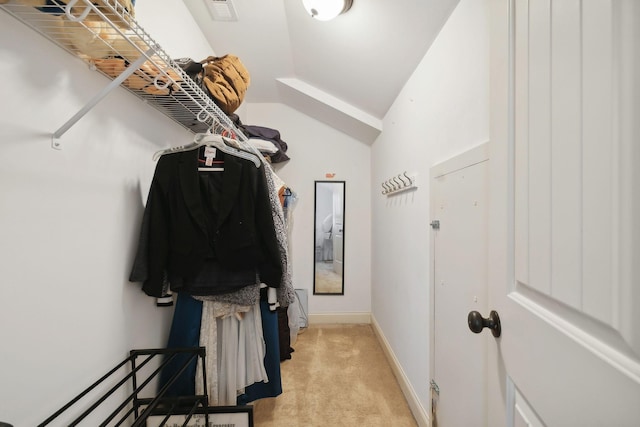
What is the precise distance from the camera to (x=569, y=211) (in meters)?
0.43

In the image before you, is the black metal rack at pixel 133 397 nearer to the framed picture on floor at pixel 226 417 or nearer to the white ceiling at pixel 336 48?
the framed picture on floor at pixel 226 417

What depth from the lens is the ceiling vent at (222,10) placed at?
5.33ft

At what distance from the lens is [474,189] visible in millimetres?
995

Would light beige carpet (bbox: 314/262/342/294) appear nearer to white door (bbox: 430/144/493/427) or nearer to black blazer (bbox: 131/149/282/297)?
white door (bbox: 430/144/493/427)

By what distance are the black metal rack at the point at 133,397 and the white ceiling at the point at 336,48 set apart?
1.95 meters

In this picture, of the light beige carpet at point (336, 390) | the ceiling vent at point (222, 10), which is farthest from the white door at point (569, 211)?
the ceiling vent at point (222, 10)

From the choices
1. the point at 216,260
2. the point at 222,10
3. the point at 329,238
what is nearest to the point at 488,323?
the point at 216,260

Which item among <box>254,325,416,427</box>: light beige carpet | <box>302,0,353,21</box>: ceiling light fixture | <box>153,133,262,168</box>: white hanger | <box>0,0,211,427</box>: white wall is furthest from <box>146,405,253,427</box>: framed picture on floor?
<box>302,0,353,21</box>: ceiling light fixture

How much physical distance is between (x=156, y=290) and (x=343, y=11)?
1781 mm

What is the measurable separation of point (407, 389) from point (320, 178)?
87.2 inches

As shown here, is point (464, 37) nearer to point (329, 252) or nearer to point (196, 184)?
point (196, 184)

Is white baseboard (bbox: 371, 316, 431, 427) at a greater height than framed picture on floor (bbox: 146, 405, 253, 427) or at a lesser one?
lesser

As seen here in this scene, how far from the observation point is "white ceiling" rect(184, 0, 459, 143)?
1.45 m

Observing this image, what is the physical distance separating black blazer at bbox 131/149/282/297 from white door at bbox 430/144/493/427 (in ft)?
2.66
